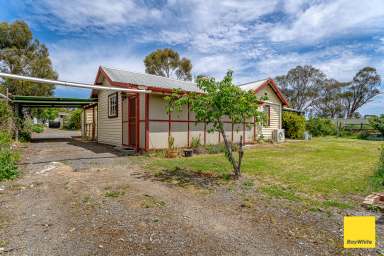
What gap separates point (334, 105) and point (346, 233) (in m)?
55.0

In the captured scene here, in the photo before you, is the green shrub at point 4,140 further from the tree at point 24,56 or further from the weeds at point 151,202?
the tree at point 24,56

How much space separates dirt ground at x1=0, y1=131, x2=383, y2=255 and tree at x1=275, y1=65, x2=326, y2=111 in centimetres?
4825

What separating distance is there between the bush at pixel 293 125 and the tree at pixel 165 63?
838 inches

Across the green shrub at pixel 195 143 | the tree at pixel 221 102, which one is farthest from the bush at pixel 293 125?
the tree at pixel 221 102

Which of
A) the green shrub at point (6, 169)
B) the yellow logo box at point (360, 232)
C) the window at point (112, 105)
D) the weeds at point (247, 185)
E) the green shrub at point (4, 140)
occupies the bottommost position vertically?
the yellow logo box at point (360, 232)

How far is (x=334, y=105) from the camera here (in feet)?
163

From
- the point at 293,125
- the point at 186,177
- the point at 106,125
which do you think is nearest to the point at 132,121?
the point at 106,125

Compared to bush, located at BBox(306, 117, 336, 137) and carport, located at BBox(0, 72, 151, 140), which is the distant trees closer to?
bush, located at BBox(306, 117, 336, 137)

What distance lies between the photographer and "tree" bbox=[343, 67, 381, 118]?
4475 cm

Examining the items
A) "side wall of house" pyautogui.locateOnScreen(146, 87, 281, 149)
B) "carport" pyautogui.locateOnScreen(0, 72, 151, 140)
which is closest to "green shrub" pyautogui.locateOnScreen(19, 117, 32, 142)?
"carport" pyautogui.locateOnScreen(0, 72, 151, 140)

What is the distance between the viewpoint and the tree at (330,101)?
47.5m

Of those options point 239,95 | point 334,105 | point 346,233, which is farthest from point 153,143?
point 334,105

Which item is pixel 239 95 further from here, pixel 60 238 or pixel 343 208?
pixel 60 238

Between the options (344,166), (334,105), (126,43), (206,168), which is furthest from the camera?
(334,105)
